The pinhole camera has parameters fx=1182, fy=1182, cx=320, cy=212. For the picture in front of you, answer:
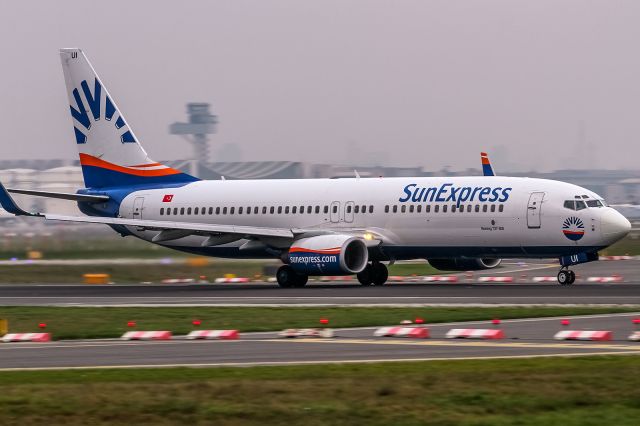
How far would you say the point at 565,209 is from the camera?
44469mm

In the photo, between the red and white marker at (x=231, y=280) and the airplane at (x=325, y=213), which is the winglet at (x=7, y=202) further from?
the red and white marker at (x=231, y=280)

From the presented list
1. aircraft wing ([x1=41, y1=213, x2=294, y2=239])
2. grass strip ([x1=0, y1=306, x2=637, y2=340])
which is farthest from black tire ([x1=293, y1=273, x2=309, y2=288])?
A: grass strip ([x1=0, y1=306, x2=637, y2=340])

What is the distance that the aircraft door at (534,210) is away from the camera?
4447 cm

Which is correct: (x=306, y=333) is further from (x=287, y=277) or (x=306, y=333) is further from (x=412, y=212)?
(x=287, y=277)

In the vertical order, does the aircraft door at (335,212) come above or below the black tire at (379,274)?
above

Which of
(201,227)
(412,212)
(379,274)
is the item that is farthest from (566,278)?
(201,227)

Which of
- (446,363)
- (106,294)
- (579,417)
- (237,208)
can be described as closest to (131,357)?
(446,363)

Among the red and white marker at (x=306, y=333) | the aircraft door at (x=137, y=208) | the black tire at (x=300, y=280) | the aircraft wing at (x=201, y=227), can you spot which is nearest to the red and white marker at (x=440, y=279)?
the black tire at (x=300, y=280)

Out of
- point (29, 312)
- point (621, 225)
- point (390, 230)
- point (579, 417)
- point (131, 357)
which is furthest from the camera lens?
point (390, 230)

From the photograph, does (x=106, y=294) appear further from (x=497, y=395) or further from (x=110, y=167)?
(x=497, y=395)

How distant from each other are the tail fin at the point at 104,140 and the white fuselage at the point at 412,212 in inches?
43.5

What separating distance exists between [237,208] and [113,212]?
6322 millimetres

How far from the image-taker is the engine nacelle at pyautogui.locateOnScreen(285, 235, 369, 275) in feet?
150

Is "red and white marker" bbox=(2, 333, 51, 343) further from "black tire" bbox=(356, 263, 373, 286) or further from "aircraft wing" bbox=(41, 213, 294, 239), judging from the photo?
"black tire" bbox=(356, 263, 373, 286)
